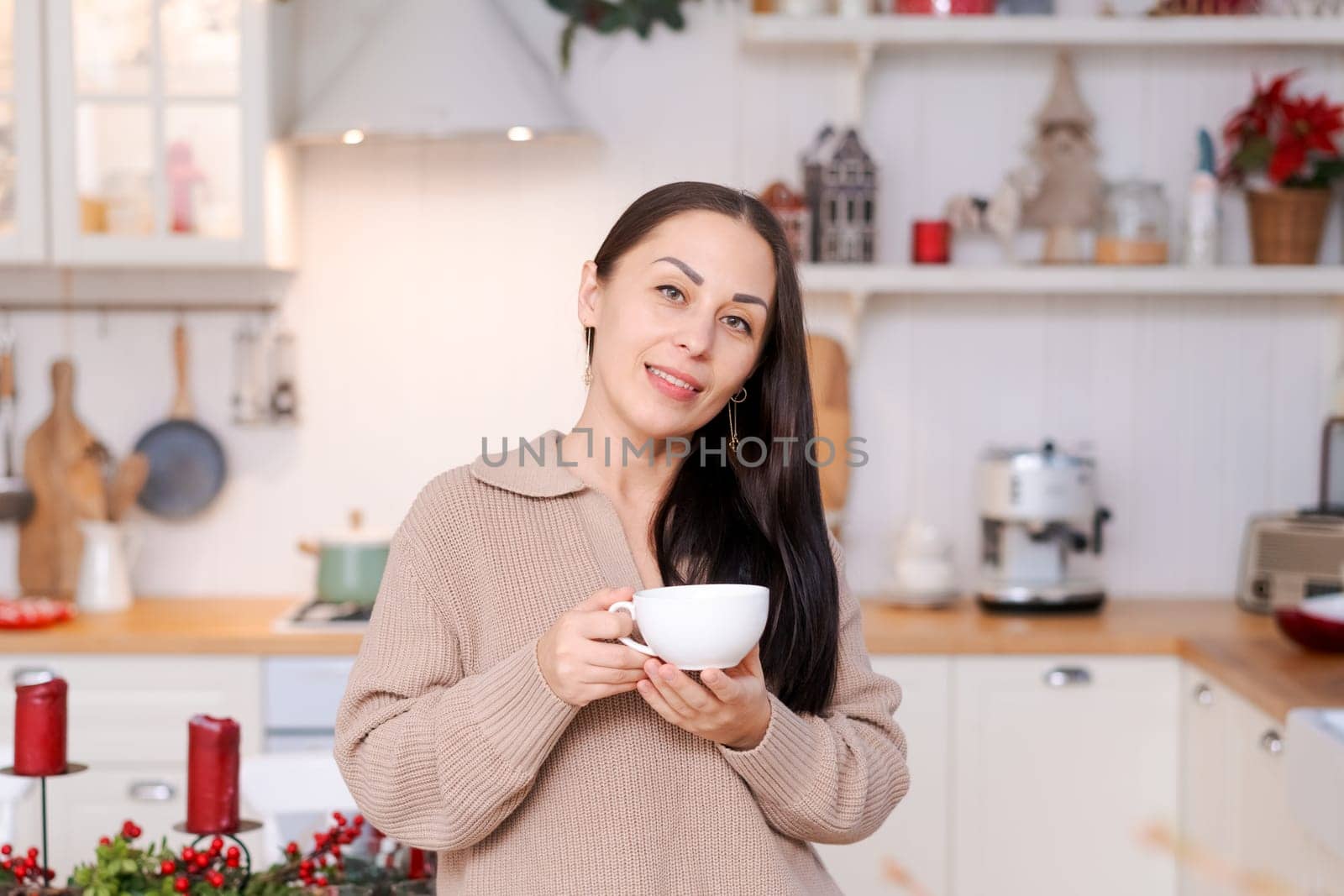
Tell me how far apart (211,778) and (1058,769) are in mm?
1832

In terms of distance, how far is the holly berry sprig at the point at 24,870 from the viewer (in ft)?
4.14

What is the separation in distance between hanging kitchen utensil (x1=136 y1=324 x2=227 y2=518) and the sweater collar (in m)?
2.02

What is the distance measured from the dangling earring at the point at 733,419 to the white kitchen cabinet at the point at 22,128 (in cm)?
199

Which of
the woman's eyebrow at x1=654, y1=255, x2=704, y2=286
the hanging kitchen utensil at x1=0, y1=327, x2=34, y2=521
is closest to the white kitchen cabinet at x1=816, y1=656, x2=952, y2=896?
the woman's eyebrow at x1=654, y1=255, x2=704, y2=286

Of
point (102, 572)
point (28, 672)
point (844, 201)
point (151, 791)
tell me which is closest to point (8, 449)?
point (102, 572)

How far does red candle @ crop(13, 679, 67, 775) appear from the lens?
1.31 metres

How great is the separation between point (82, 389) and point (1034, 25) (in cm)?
216

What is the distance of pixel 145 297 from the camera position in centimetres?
316

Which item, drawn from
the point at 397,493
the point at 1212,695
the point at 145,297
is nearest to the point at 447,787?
the point at 1212,695

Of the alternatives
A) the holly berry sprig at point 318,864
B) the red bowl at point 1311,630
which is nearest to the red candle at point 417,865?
the holly berry sprig at point 318,864

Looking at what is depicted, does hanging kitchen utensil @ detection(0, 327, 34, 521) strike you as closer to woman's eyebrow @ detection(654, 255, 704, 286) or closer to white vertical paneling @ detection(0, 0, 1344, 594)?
white vertical paneling @ detection(0, 0, 1344, 594)

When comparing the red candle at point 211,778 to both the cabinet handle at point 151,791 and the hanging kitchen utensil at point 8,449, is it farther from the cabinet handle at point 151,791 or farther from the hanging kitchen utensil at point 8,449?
the hanging kitchen utensil at point 8,449

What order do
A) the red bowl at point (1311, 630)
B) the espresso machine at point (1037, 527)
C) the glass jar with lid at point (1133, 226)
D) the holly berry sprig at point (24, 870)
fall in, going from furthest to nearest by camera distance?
the glass jar with lid at point (1133, 226) < the espresso machine at point (1037, 527) < the red bowl at point (1311, 630) < the holly berry sprig at point (24, 870)

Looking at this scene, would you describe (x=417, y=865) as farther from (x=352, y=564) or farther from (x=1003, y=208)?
(x=1003, y=208)
